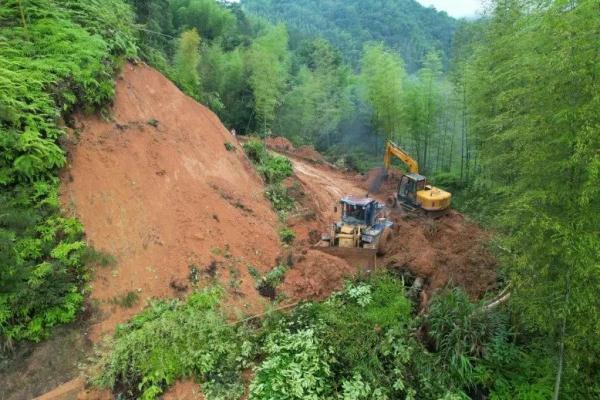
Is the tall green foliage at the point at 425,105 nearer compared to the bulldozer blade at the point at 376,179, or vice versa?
the bulldozer blade at the point at 376,179

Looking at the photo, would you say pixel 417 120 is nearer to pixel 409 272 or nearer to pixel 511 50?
pixel 511 50

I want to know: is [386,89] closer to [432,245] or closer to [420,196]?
[420,196]

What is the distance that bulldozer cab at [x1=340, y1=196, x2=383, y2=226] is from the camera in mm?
12117

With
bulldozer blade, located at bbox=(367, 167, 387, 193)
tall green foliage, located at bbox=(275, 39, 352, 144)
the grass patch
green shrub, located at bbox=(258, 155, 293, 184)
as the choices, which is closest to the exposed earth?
the grass patch

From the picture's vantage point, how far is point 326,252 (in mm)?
11422

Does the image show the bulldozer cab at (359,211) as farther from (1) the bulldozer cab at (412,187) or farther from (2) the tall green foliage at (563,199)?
(2) the tall green foliage at (563,199)

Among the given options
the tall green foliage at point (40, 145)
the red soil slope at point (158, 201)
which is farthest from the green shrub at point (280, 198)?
the tall green foliage at point (40, 145)

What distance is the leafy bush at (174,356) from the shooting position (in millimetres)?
7316

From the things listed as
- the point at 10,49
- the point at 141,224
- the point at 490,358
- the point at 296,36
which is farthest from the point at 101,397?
the point at 296,36

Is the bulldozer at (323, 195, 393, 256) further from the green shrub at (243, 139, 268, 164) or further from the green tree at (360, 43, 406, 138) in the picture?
the green tree at (360, 43, 406, 138)

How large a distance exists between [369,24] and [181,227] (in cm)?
6754

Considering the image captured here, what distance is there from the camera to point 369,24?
70.7m

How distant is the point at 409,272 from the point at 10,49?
9839mm

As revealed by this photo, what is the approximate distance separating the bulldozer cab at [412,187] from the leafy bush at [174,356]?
9396mm
